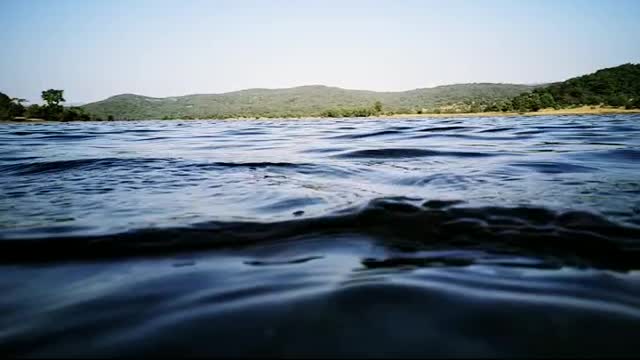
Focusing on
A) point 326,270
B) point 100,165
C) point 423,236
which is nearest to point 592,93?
point 100,165

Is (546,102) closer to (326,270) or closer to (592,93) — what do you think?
(592,93)

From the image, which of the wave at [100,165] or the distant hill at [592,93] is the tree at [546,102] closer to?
the distant hill at [592,93]

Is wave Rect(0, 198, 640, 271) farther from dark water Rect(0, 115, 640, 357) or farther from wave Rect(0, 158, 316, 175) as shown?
wave Rect(0, 158, 316, 175)

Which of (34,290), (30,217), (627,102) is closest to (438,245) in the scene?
(34,290)

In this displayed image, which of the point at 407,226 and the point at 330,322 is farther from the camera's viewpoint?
the point at 407,226

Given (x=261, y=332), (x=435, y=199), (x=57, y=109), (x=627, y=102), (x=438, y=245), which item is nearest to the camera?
(x=261, y=332)

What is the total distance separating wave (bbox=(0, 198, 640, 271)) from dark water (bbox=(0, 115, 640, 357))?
0.01 metres

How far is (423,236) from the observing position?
104 inches

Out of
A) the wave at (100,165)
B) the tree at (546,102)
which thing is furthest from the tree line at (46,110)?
the tree at (546,102)

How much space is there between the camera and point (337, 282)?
6.25ft

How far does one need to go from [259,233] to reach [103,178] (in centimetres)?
365

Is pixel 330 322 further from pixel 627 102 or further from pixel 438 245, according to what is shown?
pixel 627 102

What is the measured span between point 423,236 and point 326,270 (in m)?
0.83

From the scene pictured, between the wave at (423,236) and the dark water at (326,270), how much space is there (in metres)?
0.01
